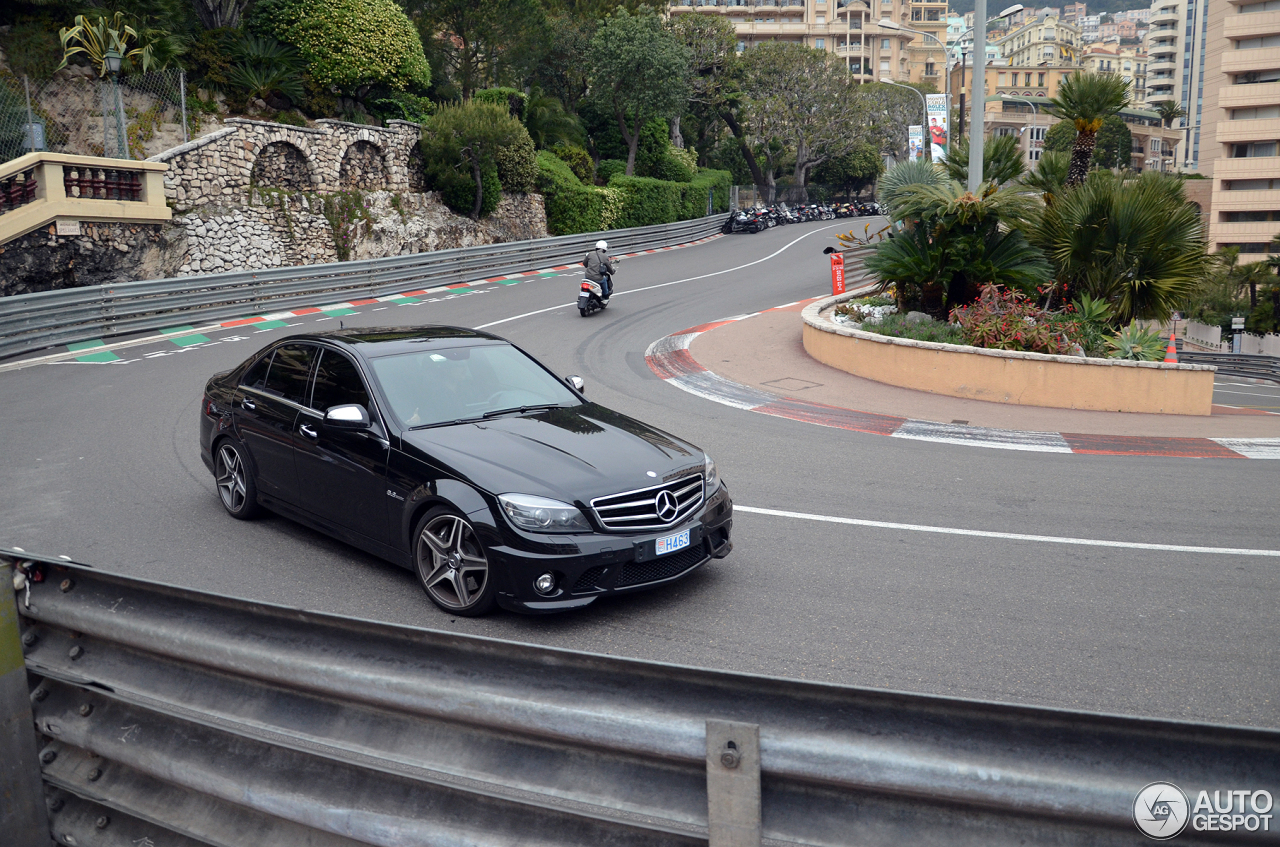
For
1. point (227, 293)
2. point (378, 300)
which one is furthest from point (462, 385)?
point (378, 300)

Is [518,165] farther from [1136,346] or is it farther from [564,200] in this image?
[1136,346]

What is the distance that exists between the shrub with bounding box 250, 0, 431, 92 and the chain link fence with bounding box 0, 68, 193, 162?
4.88 meters

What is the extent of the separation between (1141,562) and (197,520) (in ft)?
23.0

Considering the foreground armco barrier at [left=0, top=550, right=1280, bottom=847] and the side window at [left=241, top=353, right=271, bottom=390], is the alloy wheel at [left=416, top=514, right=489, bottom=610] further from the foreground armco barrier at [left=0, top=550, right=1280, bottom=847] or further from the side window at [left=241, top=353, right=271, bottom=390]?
the foreground armco barrier at [left=0, top=550, right=1280, bottom=847]

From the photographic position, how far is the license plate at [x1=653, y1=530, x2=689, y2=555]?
19.1 ft

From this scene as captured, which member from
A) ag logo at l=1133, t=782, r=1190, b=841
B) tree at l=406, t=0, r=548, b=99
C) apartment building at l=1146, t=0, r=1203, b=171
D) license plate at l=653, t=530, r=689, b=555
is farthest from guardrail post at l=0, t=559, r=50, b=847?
apartment building at l=1146, t=0, r=1203, b=171

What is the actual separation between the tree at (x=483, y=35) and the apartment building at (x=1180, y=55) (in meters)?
182

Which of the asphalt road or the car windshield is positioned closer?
the asphalt road

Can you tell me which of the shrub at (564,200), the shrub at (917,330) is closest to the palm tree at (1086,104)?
the shrub at (917,330)

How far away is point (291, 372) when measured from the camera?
24.4 feet

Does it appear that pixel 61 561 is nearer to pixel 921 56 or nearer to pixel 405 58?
pixel 405 58

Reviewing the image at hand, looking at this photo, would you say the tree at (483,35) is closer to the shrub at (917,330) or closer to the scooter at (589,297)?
the scooter at (589,297)

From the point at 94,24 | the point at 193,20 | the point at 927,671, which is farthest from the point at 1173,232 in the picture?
the point at 193,20

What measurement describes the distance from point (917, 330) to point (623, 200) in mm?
28893
